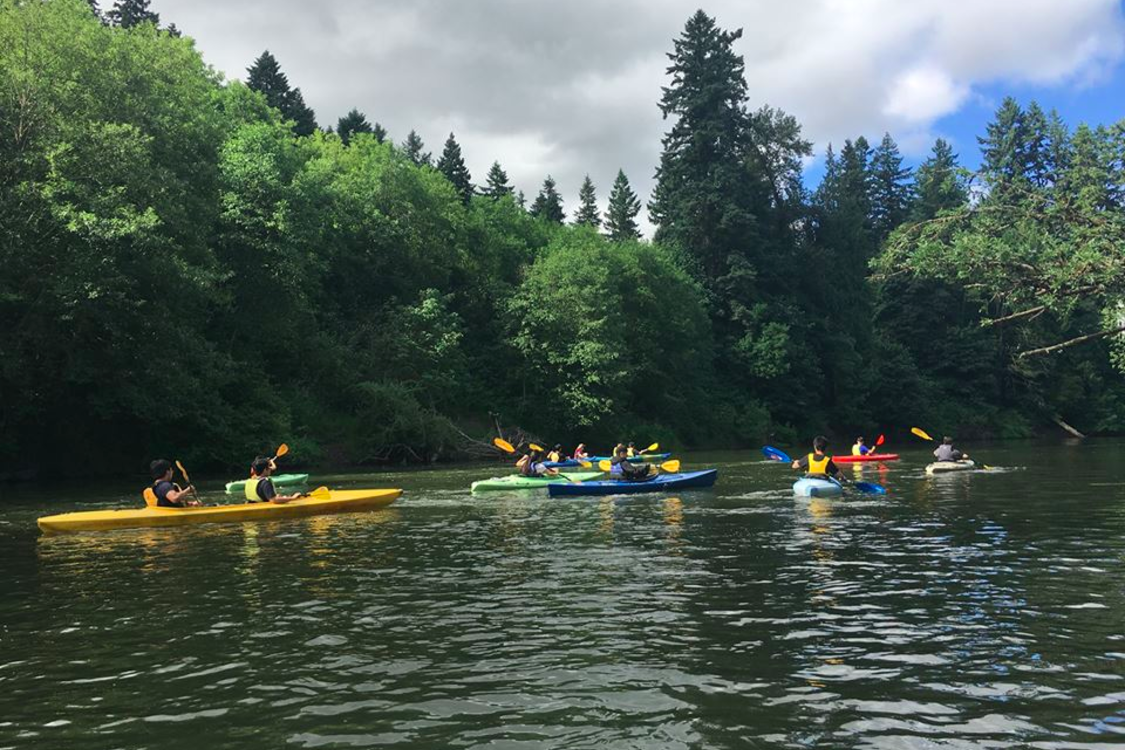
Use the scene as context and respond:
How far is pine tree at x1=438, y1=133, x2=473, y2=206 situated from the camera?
7106 cm

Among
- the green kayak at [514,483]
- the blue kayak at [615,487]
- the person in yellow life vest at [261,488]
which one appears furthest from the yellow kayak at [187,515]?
the blue kayak at [615,487]

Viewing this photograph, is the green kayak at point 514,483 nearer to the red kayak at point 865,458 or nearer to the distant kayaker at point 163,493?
the distant kayaker at point 163,493

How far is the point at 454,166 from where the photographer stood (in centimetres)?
7125

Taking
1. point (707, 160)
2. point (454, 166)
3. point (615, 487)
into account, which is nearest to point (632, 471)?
point (615, 487)

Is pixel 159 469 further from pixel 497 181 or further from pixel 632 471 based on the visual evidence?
pixel 497 181

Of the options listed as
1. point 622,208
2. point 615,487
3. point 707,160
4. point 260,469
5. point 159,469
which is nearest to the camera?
point 159,469

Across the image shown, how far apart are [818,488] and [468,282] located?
101 feet

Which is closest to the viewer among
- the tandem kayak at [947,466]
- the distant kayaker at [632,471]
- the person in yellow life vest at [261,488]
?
the person in yellow life vest at [261,488]

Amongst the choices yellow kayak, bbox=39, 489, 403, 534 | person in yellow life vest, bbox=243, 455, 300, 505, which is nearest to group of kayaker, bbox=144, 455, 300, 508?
person in yellow life vest, bbox=243, 455, 300, 505

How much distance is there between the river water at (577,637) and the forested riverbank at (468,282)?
Answer: 8.55 meters

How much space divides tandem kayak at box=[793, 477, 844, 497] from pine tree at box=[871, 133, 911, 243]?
61.1 meters

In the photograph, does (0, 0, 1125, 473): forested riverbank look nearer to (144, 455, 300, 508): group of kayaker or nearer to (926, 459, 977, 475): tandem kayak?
(926, 459, 977, 475): tandem kayak

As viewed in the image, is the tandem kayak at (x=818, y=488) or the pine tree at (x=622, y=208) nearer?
the tandem kayak at (x=818, y=488)

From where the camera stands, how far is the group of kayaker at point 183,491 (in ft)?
48.3
